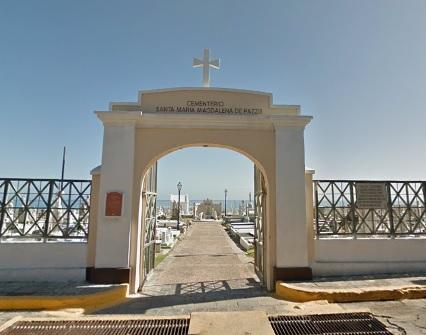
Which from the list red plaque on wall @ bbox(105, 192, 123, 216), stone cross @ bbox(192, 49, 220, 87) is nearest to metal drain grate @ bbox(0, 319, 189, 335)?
red plaque on wall @ bbox(105, 192, 123, 216)

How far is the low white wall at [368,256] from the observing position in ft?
22.9

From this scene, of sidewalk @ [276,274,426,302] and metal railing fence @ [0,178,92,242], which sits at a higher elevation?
metal railing fence @ [0,178,92,242]

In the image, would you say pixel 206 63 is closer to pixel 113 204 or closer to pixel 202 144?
pixel 202 144

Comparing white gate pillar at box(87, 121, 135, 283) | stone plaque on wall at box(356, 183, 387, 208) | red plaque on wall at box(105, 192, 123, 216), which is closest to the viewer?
white gate pillar at box(87, 121, 135, 283)

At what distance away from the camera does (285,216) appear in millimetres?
6766

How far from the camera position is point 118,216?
6.46 m

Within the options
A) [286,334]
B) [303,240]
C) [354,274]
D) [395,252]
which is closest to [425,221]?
[395,252]

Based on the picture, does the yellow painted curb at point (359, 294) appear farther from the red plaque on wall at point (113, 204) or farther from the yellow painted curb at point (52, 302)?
the red plaque on wall at point (113, 204)

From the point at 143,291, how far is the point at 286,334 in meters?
4.09

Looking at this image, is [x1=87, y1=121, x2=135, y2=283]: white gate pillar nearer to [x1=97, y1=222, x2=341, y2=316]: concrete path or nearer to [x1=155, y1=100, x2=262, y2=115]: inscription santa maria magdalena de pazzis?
[x1=97, y1=222, x2=341, y2=316]: concrete path

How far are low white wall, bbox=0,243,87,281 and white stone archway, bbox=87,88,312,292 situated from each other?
1.15 feet

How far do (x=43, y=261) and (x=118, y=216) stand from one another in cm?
208

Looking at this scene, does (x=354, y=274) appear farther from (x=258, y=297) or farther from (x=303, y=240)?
(x=258, y=297)

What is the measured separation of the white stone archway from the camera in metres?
6.48
